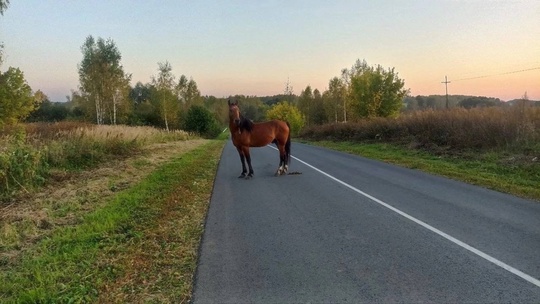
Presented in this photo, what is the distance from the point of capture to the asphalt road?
3861mm

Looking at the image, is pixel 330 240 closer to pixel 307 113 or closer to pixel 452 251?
pixel 452 251

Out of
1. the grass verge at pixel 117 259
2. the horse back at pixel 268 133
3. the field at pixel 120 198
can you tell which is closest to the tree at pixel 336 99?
the field at pixel 120 198

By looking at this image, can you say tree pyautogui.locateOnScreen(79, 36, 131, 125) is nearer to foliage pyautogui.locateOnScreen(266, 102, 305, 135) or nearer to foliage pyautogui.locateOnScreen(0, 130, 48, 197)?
foliage pyautogui.locateOnScreen(266, 102, 305, 135)

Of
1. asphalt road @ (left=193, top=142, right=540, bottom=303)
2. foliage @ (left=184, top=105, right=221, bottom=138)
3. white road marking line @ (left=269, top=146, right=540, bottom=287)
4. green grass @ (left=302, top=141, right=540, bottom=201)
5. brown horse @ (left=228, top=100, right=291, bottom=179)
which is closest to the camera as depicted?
asphalt road @ (left=193, top=142, right=540, bottom=303)

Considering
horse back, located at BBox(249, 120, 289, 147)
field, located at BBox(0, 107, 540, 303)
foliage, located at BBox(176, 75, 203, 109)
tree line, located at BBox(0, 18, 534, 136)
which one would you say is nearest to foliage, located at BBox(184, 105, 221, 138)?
tree line, located at BBox(0, 18, 534, 136)

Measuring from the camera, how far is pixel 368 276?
4215mm

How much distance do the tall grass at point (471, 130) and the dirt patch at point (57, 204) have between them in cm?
1399

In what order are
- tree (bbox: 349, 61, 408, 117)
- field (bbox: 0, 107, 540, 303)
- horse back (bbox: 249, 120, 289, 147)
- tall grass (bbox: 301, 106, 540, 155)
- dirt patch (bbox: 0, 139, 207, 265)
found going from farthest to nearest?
tree (bbox: 349, 61, 408, 117) → tall grass (bbox: 301, 106, 540, 155) → horse back (bbox: 249, 120, 289, 147) → dirt patch (bbox: 0, 139, 207, 265) → field (bbox: 0, 107, 540, 303)

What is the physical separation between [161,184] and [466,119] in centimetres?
1487

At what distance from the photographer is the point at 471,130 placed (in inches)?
668

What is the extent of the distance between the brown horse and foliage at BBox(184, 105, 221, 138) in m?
48.8

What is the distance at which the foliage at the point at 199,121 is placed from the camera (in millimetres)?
60625

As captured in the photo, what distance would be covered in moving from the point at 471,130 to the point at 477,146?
1.01 m

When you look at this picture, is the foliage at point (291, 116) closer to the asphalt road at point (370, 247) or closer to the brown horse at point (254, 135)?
the brown horse at point (254, 135)
